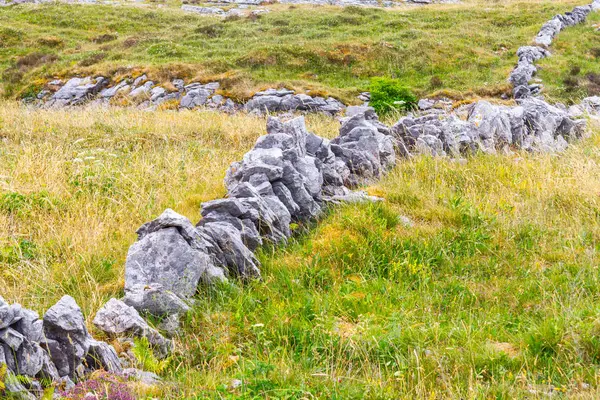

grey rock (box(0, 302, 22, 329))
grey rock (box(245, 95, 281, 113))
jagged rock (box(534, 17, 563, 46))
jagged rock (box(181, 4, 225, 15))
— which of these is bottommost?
grey rock (box(245, 95, 281, 113))

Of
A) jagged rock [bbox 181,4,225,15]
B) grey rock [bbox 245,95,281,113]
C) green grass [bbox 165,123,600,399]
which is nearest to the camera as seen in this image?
green grass [bbox 165,123,600,399]

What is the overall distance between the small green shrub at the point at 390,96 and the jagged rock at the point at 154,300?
17201 mm

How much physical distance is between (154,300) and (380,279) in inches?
86.5

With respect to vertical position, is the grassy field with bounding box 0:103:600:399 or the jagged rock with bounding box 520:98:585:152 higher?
the jagged rock with bounding box 520:98:585:152

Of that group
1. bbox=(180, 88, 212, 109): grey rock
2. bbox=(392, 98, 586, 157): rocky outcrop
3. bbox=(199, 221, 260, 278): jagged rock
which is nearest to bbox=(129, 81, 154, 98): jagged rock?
bbox=(180, 88, 212, 109): grey rock

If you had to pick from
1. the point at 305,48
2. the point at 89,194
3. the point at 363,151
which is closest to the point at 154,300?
the point at 89,194

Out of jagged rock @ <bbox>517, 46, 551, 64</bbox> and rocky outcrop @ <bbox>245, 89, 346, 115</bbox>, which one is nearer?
rocky outcrop @ <bbox>245, 89, 346, 115</bbox>

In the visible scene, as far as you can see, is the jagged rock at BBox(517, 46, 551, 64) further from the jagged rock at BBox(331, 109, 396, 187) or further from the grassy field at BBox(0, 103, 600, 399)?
the jagged rock at BBox(331, 109, 396, 187)

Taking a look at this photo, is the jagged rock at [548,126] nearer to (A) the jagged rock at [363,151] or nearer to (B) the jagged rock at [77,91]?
(A) the jagged rock at [363,151]

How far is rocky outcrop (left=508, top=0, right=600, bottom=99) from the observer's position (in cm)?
2231

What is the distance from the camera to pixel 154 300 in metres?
4.34

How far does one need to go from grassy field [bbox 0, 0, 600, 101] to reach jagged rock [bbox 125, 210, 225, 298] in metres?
20.0

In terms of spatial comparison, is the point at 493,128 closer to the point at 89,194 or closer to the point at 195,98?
the point at 89,194

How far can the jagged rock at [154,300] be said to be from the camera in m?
4.35
